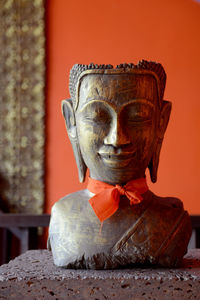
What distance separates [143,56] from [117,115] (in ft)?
4.45

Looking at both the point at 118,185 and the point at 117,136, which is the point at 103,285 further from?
the point at 117,136

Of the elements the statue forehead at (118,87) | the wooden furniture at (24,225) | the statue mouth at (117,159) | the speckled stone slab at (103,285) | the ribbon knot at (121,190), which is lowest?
the wooden furniture at (24,225)

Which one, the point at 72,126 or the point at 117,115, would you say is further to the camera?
the point at 72,126

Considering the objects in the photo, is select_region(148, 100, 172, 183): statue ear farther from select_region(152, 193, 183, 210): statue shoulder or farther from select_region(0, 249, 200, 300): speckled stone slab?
select_region(0, 249, 200, 300): speckled stone slab

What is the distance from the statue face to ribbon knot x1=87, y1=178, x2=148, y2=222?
0.08 feet

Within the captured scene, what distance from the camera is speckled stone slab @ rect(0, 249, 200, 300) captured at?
3.47 ft

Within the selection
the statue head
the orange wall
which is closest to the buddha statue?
the statue head

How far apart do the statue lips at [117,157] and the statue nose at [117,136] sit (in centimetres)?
3

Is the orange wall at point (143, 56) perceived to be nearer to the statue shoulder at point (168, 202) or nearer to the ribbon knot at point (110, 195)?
the statue shoulder at point (168, 202)

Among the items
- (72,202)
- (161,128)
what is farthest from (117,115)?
(72,202)

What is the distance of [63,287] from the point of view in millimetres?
1067

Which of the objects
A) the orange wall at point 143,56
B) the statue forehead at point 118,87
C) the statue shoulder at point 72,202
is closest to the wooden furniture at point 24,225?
the orange wall at point 143,56

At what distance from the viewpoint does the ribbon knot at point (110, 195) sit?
1.16 m

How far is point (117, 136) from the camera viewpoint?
110cm
